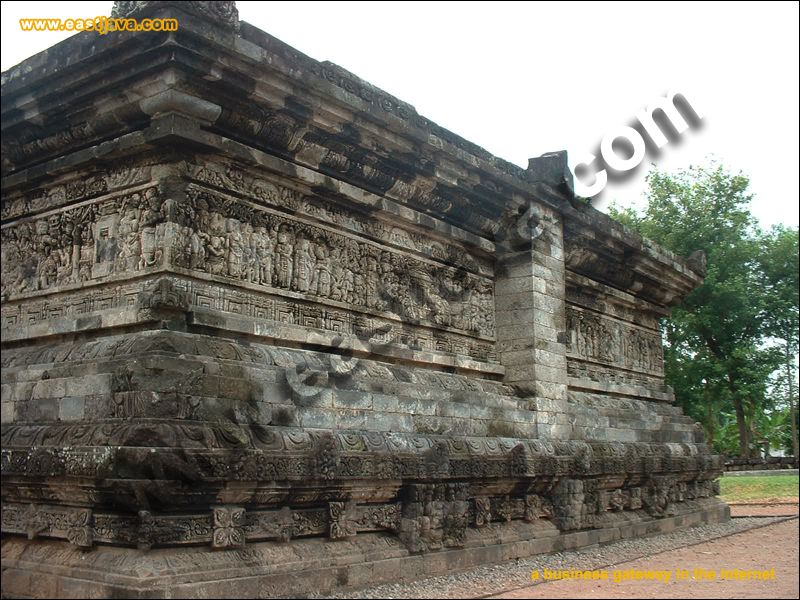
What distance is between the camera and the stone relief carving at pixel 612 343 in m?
12.8

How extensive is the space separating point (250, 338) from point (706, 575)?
486cm

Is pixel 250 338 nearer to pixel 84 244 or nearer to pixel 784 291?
pixel 84 244

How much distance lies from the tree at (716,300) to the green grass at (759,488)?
13.5ft

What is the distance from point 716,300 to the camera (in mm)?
26000

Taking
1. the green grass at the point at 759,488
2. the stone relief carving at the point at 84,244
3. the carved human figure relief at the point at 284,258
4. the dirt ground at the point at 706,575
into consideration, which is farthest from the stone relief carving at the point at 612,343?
the stone relief carving at the point at 84,244

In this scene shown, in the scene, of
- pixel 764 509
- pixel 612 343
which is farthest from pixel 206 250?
pixel 764 509

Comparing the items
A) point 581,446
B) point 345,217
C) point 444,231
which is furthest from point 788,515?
point 345,217

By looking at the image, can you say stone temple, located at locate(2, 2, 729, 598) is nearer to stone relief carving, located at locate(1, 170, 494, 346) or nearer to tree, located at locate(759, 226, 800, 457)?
stone relief carving, located at locate(1, 170, 494, 346)

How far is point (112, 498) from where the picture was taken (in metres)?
5.81

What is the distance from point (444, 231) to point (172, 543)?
522 cm

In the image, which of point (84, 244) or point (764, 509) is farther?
point (764, 509)

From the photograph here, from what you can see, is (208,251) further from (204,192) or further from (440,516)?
(440,516)

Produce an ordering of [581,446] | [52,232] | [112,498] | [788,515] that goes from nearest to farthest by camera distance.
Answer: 1. [112,498]
2. [52,232]
3. [581,446]
4. [788,515]

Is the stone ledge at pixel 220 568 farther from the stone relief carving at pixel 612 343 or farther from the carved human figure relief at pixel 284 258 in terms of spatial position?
the stone relief carving at pixel 612 343
